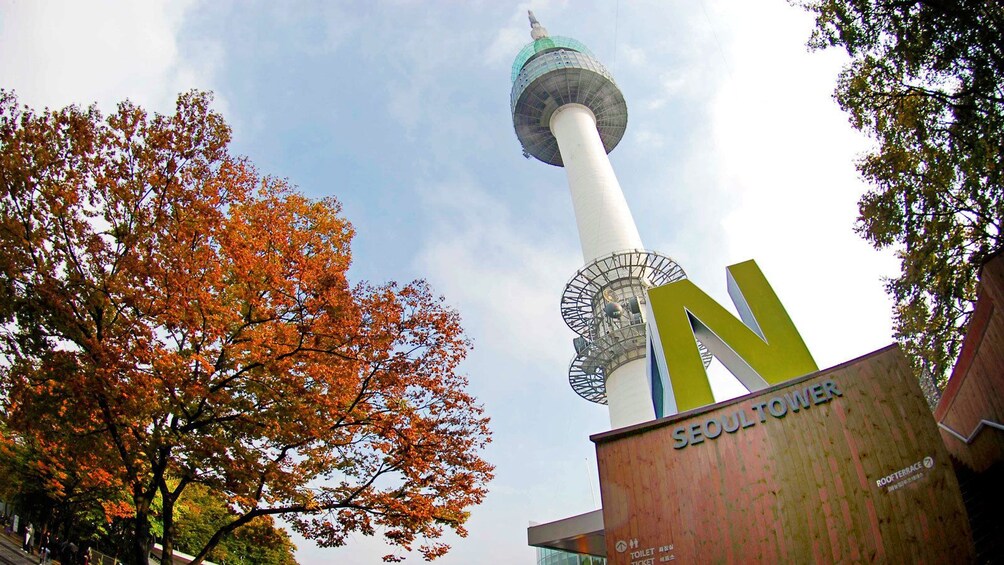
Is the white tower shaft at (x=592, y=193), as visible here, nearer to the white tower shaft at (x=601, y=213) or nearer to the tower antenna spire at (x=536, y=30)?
the white tower shaft at (x=601, y=213)

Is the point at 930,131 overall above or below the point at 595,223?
below

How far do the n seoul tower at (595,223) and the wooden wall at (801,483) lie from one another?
44.6 ft

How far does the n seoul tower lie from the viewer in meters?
33.9

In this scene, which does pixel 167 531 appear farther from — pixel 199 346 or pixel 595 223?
pixel 595 223

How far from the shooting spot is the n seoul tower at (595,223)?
33.9 m

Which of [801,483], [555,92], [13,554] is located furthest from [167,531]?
[555,92]

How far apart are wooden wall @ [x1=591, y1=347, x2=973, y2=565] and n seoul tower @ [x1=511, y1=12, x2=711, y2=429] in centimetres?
1358

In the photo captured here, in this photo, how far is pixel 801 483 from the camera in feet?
32.6

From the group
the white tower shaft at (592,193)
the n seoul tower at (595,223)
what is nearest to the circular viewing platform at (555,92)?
the n seoul tower at (595,223)

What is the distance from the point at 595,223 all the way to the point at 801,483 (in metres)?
30.0

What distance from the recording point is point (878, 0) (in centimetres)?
1169

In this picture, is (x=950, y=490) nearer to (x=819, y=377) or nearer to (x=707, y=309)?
(x=819, y=377)

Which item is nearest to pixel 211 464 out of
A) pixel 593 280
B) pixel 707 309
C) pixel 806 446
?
pixel 806 446

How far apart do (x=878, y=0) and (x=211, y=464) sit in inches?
639
